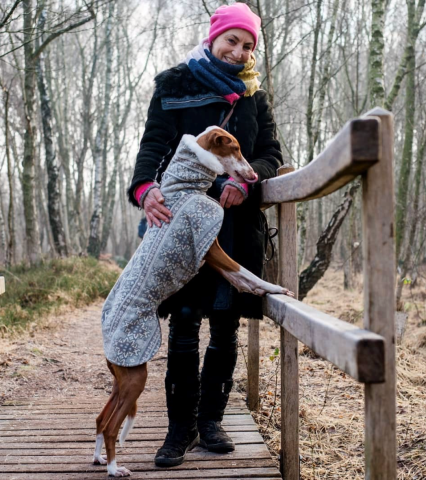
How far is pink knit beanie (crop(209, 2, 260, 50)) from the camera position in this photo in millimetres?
2766

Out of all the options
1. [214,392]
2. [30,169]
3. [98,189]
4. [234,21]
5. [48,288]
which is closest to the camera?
[234,21]

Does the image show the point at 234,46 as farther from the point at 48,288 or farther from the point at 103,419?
the point at 48,288

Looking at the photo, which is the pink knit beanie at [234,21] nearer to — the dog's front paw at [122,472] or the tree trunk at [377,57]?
the dog's front paw at [122,472]

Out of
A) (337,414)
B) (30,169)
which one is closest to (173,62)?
(30,169)

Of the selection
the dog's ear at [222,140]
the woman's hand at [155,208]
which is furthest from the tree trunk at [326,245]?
the woman's hand at [155,208]

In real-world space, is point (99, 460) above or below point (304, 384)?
above

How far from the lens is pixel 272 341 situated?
6.60m

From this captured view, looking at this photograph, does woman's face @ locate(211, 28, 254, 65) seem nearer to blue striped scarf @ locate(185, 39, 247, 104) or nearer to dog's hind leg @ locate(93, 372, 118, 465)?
blue striped scarf @ locate(185, 39, 247, 104)

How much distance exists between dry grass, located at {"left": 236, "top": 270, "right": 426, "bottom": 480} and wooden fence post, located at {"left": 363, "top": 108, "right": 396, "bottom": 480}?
5.46ft

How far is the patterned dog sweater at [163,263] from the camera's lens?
251cm

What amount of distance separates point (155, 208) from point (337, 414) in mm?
2504

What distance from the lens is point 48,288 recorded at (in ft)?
29.3

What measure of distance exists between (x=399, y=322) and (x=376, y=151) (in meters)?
5.96

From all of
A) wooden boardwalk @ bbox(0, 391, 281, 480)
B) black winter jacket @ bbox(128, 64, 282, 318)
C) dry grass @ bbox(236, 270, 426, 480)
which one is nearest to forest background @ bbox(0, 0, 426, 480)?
dry grass @ bbox(236, 270, 426, 480)
